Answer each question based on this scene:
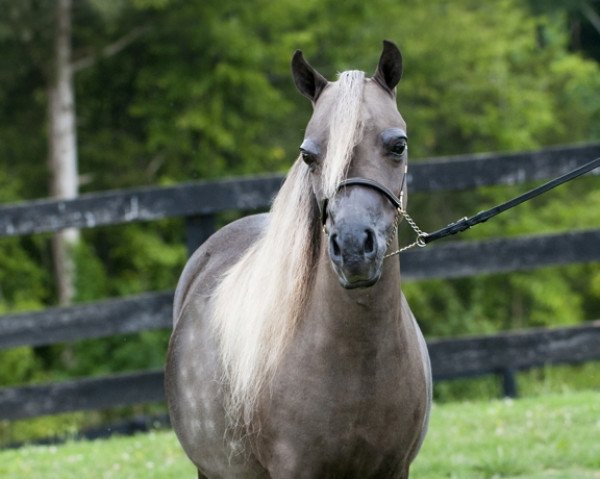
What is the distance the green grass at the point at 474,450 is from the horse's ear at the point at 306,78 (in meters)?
2.47

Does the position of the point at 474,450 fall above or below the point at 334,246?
below

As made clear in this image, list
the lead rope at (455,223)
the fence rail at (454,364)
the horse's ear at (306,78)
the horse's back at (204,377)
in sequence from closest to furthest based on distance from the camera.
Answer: the lead rope at (455,223)
the horse's ear at (306,78)
the horse's back at (204,377)
the fence rail at (454,364)

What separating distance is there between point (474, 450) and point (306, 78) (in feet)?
9.52

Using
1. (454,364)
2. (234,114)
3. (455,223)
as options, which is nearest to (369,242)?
(455,223)

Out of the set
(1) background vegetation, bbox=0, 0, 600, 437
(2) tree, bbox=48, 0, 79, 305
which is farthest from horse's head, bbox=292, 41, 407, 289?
(2) tree, bbox=48, 0, 79, 305

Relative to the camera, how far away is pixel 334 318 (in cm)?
306

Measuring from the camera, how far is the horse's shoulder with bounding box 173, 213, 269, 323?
420 cm

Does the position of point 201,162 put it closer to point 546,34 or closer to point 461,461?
point 546,34

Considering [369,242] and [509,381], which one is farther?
[509,381]

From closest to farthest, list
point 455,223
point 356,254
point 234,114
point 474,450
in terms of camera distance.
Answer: point 356,254
point 455,223
point 474,450
point 234,114

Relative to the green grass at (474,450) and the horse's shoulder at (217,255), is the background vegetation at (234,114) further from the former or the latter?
the horse's shoulder at (217,255)

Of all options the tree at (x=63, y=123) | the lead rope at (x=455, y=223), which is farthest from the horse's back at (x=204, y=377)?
the tree at (x=63, y=123)

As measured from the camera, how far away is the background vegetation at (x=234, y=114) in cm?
1498

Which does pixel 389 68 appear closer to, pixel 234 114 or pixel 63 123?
pixel 63 123
